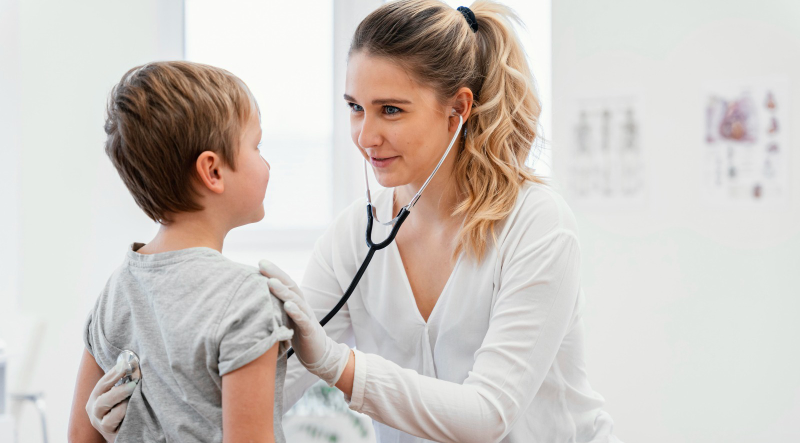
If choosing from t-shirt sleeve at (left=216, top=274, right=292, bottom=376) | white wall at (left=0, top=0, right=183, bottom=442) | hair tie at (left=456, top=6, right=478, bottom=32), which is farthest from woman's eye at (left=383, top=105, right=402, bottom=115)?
white wall at (left=0, top=0, right=183, bottom=442)

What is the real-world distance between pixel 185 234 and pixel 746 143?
209 centimetres

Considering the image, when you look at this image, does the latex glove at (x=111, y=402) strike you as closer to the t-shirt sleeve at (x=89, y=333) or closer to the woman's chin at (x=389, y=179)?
the t-shirt sleeve at (x=89, y=333)

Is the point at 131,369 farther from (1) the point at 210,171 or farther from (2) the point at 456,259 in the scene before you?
(2) the point at 456,259

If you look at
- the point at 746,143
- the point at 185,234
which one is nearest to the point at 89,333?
the point at 185,234

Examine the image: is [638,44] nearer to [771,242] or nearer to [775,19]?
[775,19]

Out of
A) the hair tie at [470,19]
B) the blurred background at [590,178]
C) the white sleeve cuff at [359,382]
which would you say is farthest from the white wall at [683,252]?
the white sleeve cuff at [359,382]

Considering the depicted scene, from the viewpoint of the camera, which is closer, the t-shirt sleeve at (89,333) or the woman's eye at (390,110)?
the t-shirt sleeve at (89,333)

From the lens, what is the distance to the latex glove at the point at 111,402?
0.85m

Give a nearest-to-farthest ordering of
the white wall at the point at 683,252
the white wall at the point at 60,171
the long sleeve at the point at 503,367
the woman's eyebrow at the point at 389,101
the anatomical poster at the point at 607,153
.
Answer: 1. the long sleeve at the point at 503,367
2. the woman's eyebrow at the point at 389,101
3. the white wall at the point at 683,252
4. the anatomical poster at the point at 607,153
5. the white wall at the point at 60,171

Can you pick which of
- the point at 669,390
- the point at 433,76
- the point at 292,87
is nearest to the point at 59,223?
the point at 292,87

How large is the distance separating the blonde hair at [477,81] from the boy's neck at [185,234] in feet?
1.67

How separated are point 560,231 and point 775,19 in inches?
60.9

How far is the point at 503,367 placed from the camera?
1.13 m

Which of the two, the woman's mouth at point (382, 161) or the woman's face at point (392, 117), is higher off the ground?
the woman's face at point (392, 117)
